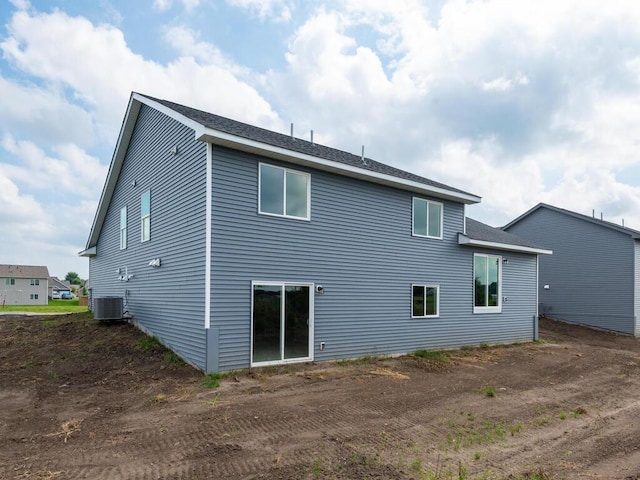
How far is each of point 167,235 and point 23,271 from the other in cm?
5307

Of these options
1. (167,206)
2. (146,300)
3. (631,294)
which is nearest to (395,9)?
(167,206)

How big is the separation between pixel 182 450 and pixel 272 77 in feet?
46.2

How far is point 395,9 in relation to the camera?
40.3 ft

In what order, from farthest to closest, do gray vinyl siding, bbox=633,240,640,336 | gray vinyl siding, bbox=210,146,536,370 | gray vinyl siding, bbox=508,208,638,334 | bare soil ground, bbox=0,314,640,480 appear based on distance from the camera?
1. gray vinyl siding, bbox=508,208,638,334
2. gray vinyl siding, bbox=633,240,640,336
3. gray vinyl siding, bbox=210,146,536,370
4. bare soil ground, bbox=0,314,640,480

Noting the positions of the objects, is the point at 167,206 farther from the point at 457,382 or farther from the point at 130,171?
the point at 457,382

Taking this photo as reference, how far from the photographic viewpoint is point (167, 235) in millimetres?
10445

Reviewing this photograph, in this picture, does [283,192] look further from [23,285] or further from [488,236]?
[23,285]

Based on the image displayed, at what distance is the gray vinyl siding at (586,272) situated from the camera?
1938cm

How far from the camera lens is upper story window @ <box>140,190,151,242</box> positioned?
11.9 m

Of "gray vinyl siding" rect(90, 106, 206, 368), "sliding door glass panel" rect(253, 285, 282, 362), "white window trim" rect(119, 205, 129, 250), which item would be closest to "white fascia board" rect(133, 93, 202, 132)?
"gray vinyl siding" rect(90, 106, 206, 368)

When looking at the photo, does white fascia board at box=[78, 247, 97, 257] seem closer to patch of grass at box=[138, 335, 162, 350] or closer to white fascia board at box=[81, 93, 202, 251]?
white fascia board at box=[81, 93, 202, 251]

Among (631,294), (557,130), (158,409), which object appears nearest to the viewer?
(158,409)

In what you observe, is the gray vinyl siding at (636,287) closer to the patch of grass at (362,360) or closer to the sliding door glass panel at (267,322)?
the patch of grass at (362,360)

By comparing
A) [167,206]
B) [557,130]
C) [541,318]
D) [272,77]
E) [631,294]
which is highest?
[272,77]
